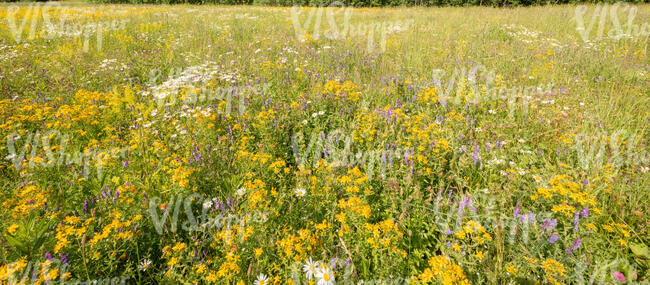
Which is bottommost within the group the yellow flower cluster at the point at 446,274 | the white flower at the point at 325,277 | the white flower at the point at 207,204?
the white flower at the point at 325,277

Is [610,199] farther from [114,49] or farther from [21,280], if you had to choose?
[114,49]

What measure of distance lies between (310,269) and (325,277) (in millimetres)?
108

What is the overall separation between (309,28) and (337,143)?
23.7ft

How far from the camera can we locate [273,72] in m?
4.70

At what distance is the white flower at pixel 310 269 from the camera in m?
1.60

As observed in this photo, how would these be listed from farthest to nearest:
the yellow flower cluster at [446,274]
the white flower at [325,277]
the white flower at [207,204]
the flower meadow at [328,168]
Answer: the white flower at [207,204], the flower meadow at [328,168], the white flower at [325,277], the yellow flower cluster at [446,274]

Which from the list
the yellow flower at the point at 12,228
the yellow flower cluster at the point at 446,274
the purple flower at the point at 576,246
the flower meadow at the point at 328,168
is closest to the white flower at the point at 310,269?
the flower meadow at the point at 328,168

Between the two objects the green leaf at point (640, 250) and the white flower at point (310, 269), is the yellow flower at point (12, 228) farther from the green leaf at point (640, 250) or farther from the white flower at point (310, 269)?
the green leaf at point (640, 250)

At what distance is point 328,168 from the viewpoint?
90.4 inches

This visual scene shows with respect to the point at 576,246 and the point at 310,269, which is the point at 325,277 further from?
the point at 576,246

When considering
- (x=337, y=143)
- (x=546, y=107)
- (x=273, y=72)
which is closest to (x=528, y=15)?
(x=546, y=107)

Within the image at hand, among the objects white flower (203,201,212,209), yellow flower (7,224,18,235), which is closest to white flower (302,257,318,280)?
white flower (203,201,212,209)

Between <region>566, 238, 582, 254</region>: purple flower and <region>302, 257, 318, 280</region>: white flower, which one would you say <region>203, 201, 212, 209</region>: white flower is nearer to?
<region>302, 257, 318, 280</region>: white flower

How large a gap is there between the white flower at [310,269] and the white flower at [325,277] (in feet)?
0.12
